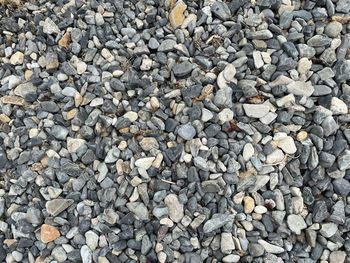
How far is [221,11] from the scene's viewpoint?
2.04 metres

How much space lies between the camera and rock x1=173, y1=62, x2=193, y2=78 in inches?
Result: 75.9

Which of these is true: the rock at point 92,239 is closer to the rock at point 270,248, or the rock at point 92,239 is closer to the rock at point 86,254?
the rock at point 86,254

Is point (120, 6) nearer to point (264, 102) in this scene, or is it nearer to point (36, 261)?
point (264, 102)

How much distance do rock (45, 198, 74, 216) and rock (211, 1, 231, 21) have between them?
39.8 inches

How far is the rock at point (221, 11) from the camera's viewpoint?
2.04 meters

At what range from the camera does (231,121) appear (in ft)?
5.99

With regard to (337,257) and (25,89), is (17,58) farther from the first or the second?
(337,257)

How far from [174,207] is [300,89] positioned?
27.3 inches

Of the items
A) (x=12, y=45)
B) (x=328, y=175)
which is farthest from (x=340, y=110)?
(x=12, y=45)

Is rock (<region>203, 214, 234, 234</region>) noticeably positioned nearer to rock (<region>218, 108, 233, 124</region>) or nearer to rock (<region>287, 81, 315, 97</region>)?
rock (<region>218, 108, 233, 124</region>)

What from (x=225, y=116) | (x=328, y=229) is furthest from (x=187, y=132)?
(x=328, y=229)

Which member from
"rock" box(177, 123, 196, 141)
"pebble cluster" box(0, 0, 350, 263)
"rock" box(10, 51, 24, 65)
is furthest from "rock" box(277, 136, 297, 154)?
"rock" box(10, 51, 24, 65)

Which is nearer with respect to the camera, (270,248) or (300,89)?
(270,248)

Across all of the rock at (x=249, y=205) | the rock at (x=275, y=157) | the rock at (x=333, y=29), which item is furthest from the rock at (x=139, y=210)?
the rock at (x=333, y=29)
